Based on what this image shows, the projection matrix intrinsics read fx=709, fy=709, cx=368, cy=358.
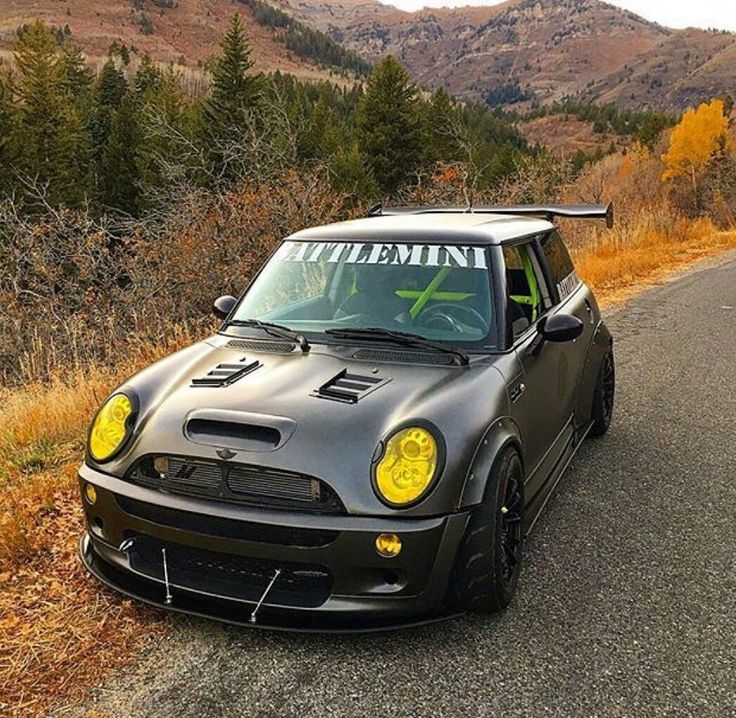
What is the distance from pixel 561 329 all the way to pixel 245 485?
6.28 ft

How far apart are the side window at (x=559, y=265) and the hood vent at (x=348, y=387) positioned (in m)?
2.00

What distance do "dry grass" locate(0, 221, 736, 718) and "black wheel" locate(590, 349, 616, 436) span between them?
3.40 meters

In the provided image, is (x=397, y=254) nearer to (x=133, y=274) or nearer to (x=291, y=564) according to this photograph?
(x=291, y=564)

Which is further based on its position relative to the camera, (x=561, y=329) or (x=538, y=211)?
(x=538, y=211)

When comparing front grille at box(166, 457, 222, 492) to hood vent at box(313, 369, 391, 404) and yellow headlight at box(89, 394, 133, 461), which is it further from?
hood vent at box(313, 369, 391, 404)

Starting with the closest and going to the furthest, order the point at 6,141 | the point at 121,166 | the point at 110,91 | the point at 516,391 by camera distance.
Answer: the point at 516,391
the point at 6,141
the point at 121,166
the point at 110,91

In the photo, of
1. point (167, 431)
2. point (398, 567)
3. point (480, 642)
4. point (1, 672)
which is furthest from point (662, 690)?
point (1, 672)

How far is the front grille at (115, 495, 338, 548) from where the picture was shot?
254 cm

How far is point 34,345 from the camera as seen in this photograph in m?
10.3

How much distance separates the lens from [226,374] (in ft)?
10.4

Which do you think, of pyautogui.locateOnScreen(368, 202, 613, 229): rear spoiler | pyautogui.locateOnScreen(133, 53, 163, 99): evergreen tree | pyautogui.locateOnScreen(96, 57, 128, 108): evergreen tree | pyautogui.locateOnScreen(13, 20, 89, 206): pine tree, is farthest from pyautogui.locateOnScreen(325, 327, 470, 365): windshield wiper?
pyautogui.locateOnScreen(133, 53, 163, 99): evergreen tree

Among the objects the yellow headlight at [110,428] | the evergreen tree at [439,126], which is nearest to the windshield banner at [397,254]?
the yellow headlight at [110,428]

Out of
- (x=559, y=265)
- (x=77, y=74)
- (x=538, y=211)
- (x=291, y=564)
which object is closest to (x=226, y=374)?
(x=291, y=564)

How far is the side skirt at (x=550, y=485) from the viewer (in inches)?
134
